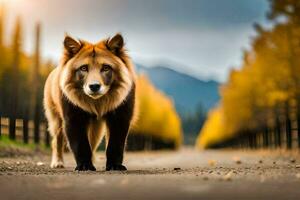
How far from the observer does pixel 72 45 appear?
8.76 meters

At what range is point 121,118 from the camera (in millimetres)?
8789

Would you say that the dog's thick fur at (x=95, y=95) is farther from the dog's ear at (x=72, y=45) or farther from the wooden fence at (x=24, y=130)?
the wooden fence at (x=24, y=130)

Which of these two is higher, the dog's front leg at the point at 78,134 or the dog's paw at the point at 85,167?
the dog's front leg at the point at 78,134

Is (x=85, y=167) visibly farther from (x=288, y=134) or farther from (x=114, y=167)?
(x=288, y=134)

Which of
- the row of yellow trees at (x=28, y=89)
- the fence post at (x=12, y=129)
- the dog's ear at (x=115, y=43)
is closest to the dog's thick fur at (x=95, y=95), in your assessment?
the dog's ear at (x=115, y=43)

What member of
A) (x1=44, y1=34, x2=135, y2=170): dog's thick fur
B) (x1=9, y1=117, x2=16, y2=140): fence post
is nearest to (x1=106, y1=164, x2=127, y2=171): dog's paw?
(x1=44, y1=34, x2=135, y2=170): dog's thick fur

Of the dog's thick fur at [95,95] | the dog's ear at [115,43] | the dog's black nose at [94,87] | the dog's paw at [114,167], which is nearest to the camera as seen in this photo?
the dog's black nose at [94,87]

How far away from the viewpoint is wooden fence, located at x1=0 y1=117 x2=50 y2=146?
68.5ft

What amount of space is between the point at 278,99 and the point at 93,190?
21.4m

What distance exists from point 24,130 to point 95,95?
47.2ft

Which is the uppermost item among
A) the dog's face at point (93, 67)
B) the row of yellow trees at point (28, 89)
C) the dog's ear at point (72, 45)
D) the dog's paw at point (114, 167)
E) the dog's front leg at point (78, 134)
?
the row of yellow trees at point (28, 89)

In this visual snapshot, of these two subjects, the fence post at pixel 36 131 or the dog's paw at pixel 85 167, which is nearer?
the dog's paw at pixel 85 167

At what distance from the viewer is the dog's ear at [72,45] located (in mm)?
A: 8750

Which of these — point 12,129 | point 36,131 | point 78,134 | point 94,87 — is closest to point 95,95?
point 94,87
